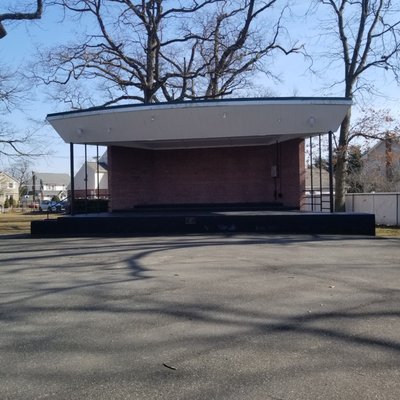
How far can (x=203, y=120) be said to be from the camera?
18312mm

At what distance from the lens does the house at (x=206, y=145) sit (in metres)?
18.0

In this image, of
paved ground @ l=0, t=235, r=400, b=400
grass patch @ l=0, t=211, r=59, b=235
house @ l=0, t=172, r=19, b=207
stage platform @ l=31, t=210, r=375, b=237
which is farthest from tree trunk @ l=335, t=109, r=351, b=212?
house @ l=0, t=172, r=19, b=207

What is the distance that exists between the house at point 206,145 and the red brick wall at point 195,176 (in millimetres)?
47

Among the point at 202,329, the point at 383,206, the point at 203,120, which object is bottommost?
the point at 202,329

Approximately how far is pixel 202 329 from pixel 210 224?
12.4 metres

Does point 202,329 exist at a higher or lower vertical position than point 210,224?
lower

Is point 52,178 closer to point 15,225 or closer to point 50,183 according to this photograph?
point 50,183

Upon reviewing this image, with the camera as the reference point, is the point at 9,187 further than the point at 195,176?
Yes

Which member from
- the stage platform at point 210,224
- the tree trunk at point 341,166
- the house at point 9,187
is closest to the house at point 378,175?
the tree trunk at point 341,166

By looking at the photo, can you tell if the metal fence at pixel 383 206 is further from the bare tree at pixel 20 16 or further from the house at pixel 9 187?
the house at pixel 9 187

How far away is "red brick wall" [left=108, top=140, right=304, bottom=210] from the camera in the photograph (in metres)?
23.4

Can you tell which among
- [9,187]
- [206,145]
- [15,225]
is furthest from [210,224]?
[9,187]

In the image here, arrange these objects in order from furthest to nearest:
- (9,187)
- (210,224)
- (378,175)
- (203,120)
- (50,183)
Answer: (50,183), (9,187), (378,175), (203,120), (210,224)

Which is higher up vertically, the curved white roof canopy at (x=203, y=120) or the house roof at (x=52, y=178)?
the house roof at (x=52, y=178)
